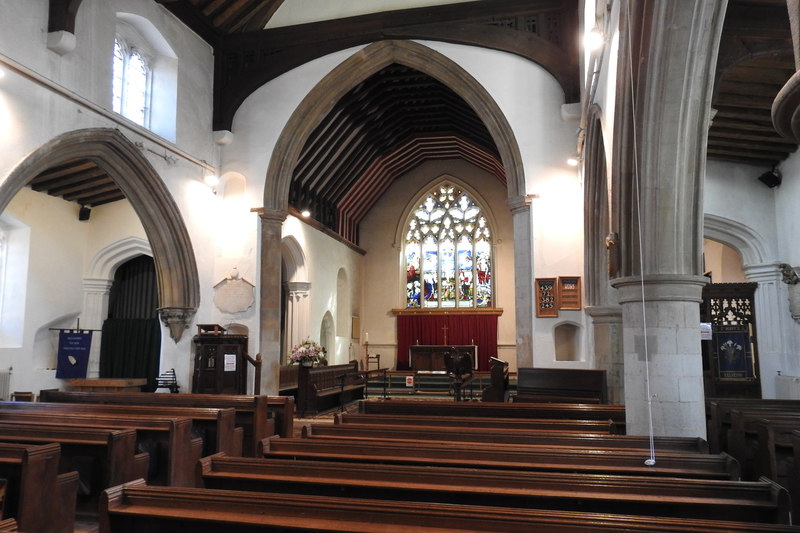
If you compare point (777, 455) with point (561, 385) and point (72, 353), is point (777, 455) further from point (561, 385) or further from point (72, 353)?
point (72, 353)

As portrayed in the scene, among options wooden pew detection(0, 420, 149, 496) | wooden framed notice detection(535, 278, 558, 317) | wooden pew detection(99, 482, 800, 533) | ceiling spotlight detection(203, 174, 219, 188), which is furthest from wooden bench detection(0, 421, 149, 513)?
ceiling spotlight detection(203, 174, 219, 188)

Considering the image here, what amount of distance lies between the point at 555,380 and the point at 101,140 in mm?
6617

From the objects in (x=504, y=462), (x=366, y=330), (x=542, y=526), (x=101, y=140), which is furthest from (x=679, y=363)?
(x=366, y=330)

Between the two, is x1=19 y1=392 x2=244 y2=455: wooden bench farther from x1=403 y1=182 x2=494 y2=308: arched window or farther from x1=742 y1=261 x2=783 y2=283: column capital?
x1=403 y1=182 x2=494 y2=308: arched window

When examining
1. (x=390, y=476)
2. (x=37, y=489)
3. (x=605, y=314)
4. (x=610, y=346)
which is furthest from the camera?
(x=605, y=314)

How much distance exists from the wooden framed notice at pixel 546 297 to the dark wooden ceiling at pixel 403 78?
8.87ft

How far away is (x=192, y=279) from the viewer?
9531 millimetres

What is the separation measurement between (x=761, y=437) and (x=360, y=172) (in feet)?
39.6

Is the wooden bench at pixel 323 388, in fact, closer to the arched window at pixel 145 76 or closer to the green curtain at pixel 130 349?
the green curtain at pixel 130 349

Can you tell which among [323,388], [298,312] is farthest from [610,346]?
[298,312]

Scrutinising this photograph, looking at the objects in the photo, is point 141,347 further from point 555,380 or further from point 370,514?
point 370,514

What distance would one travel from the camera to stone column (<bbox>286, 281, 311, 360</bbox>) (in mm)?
12719

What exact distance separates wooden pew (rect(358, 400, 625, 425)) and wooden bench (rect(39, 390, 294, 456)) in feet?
2.66

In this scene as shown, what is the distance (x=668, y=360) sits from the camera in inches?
176
